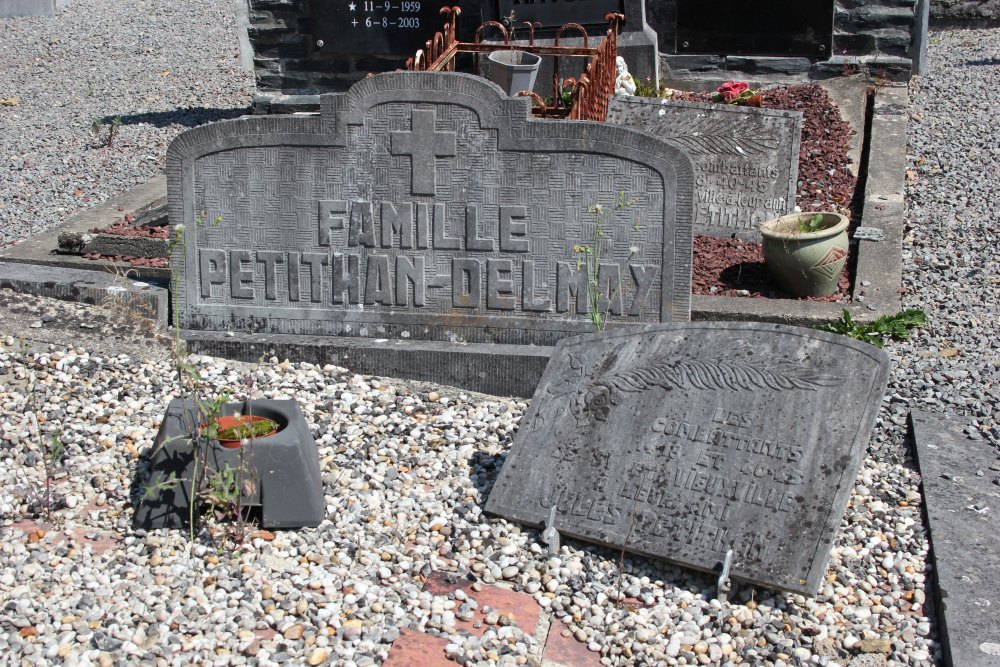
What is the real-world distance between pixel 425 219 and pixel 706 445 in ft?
7.00

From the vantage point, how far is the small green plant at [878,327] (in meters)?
5.86

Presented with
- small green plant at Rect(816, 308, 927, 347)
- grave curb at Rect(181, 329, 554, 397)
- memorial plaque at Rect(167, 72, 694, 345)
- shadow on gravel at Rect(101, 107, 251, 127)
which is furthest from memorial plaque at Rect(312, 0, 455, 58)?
small green plant at Rect(816, 308, 927, 347)

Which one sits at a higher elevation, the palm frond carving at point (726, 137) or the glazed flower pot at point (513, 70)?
the glazed flower pot at point (513, 70)

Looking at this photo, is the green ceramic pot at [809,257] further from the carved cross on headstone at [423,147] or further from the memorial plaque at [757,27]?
the memorial plaque at [757,27]

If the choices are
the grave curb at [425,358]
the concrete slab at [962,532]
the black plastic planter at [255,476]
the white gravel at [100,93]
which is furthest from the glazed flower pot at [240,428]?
the white gravel at [100,93]

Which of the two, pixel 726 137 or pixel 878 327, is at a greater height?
Result: pixel 726 137

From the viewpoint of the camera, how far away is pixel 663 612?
12.5ft

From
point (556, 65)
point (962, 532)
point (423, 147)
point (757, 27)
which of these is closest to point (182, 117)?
point (556, 65)

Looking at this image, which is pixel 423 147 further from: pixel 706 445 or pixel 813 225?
pixel 813 225

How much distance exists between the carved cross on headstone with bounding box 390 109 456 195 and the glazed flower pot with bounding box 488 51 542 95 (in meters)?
3.22

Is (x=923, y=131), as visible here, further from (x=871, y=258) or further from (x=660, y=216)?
(x=660, y=216)

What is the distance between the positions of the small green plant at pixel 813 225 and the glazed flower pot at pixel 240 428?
367 centimetres

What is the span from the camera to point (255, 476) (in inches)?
160

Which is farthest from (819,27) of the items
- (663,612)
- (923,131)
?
(663,612)
